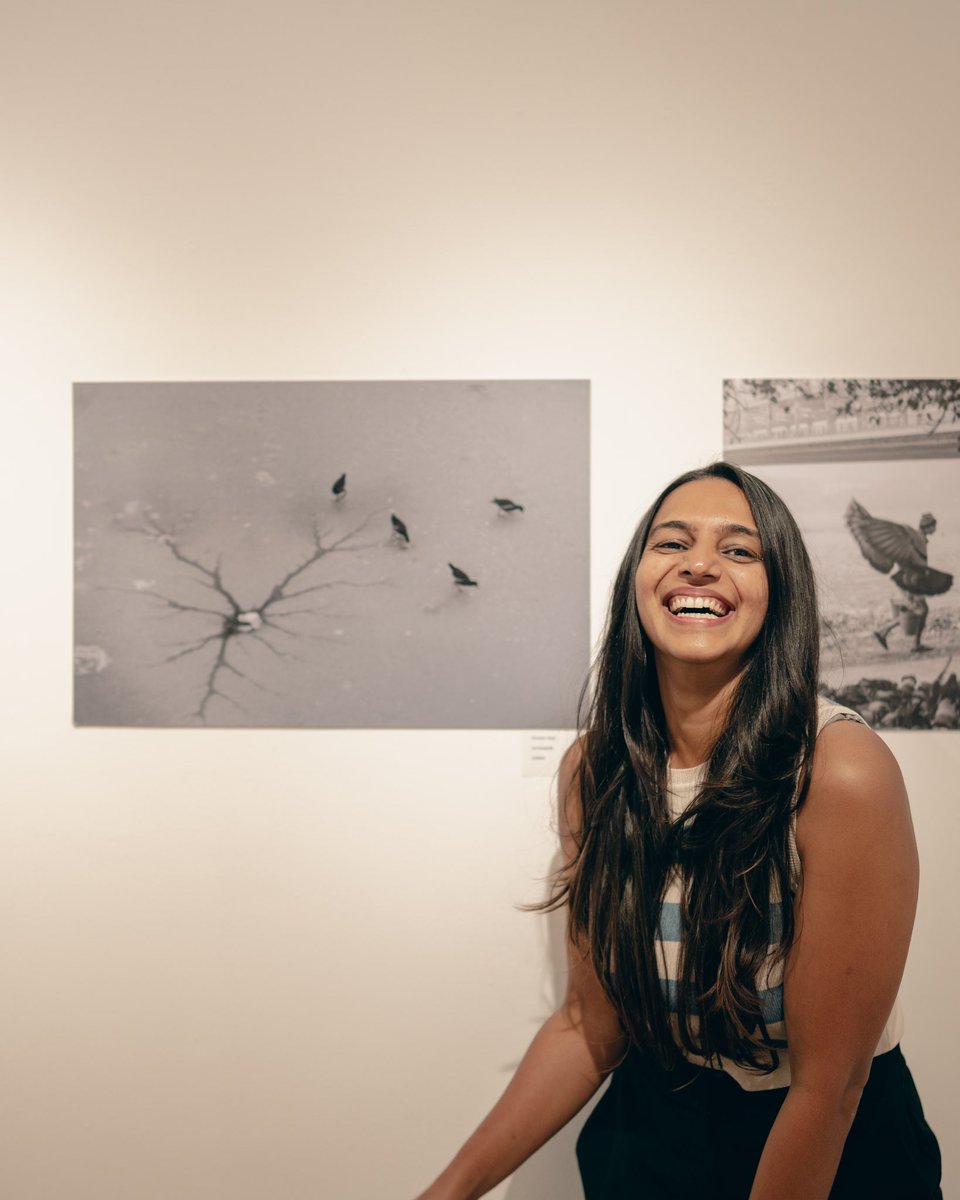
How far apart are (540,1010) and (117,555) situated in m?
1.18

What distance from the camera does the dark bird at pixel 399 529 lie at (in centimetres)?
156

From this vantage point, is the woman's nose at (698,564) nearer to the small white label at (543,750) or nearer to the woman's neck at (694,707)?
the woman's neck at (694,707)

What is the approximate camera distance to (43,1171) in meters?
1.63

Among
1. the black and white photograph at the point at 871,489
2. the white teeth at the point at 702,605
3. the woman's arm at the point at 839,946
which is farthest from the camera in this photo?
the black and white photograph at the point at 871,489

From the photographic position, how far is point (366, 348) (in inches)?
62.2

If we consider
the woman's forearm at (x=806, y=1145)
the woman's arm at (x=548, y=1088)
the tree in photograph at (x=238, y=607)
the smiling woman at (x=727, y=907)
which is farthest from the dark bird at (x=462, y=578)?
the woman's forearm at (x=806, y=1145)

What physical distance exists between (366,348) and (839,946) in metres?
1.24

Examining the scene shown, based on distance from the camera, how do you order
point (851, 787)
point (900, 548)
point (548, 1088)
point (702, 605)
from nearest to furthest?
point (851, 787)
point (702, 605)
point (548, 1088)
point (900, 548)

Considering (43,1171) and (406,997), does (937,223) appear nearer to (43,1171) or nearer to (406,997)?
(406,997)

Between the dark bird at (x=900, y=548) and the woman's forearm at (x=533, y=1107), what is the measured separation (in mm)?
954

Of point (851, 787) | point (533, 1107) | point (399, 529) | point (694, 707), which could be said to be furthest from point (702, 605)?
point (533, 1107)

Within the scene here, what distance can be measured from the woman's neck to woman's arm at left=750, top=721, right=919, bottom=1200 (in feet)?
0.48

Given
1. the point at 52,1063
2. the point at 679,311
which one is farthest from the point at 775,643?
Result: the point at 52,1063

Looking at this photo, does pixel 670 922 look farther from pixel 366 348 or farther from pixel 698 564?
pixel 366 348
